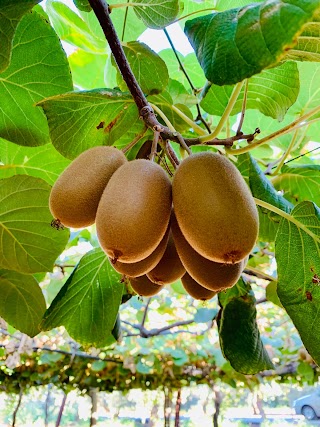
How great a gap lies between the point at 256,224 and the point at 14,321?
94 centimetres

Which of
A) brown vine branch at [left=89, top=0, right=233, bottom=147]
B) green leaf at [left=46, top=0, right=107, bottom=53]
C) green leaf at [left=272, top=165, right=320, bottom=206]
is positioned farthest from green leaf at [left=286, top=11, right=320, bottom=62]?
green leaf at [left=46, top=0, right=107, bottom=53]

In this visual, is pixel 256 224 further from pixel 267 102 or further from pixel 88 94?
pixel 267 102

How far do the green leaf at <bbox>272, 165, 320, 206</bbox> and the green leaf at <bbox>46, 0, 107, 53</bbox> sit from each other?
0.69 m

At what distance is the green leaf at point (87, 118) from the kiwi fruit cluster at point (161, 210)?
15cm

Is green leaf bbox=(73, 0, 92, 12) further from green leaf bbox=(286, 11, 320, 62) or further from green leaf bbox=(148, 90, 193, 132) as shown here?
green leaf bbox=(286, 11, 320, 62)

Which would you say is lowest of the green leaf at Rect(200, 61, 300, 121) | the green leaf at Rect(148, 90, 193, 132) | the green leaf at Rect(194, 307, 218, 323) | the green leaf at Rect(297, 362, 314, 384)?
the green leaf at Rect(148, 90, 193, 132)

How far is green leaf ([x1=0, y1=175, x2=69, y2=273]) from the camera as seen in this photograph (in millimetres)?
1161

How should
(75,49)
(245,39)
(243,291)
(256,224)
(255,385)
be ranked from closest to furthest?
1. (245,39)
2. (256,224)
3. (243,291)
4. (75,49)
5. (255,385)

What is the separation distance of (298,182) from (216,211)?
784 mm

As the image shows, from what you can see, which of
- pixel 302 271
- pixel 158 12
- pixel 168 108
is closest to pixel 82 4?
pixel 158 12

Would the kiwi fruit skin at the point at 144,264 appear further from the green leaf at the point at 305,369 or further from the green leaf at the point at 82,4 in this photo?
the green leaf at the point at 305,369

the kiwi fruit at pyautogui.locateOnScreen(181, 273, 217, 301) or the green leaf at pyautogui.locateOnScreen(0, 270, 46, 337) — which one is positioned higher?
the green leaf at pyautogui.locateOnScreen(0, 270, 46, 337)

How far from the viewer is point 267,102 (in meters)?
1.15

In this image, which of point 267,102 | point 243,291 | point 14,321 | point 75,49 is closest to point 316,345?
point 243,291
